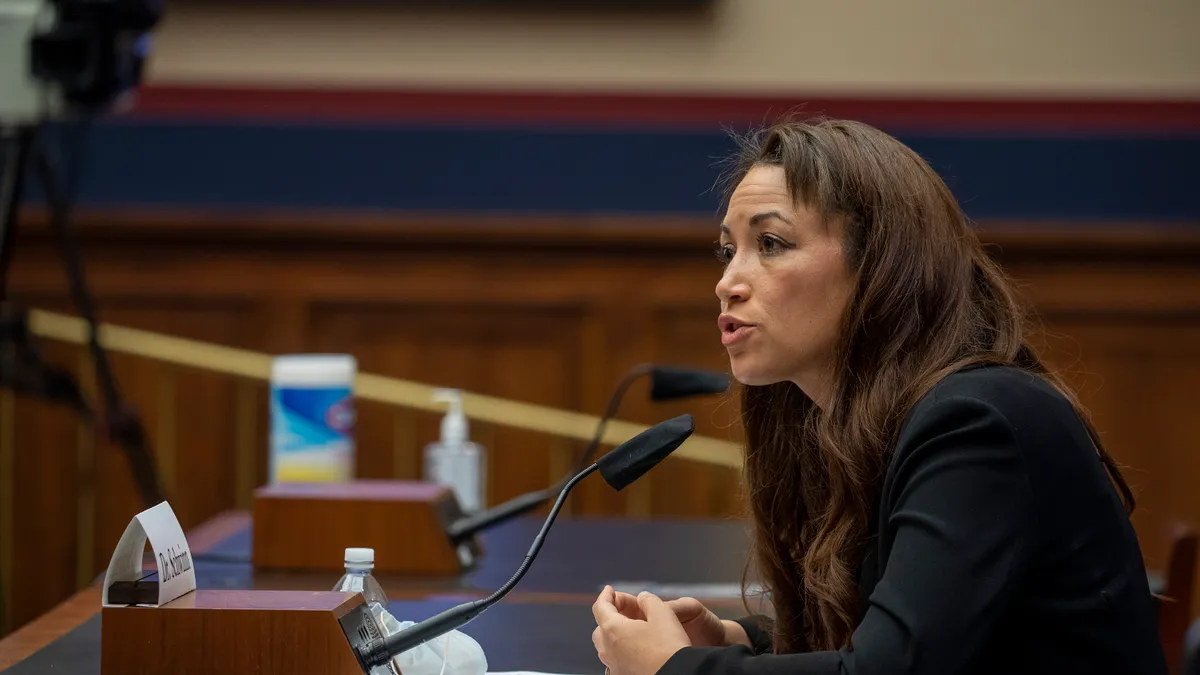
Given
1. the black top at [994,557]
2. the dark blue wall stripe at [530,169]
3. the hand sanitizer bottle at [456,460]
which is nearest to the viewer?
the black top at [994,557]

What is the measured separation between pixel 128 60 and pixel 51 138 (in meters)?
1.03

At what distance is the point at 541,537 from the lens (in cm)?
105

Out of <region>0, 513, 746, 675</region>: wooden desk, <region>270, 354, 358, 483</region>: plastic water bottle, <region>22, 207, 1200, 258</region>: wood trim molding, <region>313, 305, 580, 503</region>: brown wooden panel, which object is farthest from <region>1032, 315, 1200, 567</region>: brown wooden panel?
<region>270, 354, 358, 483</region>: plastic water bottle

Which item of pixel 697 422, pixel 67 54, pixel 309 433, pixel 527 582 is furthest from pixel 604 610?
pixel 697 422

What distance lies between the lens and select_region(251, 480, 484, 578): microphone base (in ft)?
5.63

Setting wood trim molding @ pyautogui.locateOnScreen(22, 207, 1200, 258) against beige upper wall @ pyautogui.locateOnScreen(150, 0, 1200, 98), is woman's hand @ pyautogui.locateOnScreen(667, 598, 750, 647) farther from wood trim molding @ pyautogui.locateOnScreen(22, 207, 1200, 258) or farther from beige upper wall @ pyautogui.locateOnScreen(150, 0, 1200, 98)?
beige upper wall @ pyautogui.locateOnScreen(150, 0, 1200, 98)

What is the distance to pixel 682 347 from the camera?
10.8ft

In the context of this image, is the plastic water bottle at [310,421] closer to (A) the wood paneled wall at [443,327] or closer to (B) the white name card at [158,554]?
(B) the white name card at [158,554]

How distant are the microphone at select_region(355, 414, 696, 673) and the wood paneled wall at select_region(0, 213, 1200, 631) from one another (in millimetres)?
2202

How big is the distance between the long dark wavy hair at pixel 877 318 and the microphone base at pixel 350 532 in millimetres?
657

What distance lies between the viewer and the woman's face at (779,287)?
3.75 feet

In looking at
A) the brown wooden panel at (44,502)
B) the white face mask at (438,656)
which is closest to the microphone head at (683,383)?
the white face mask at (438,656)

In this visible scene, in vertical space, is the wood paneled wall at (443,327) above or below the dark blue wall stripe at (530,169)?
below

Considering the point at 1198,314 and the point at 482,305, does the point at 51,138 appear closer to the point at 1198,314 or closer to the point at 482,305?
the point at 482,305
